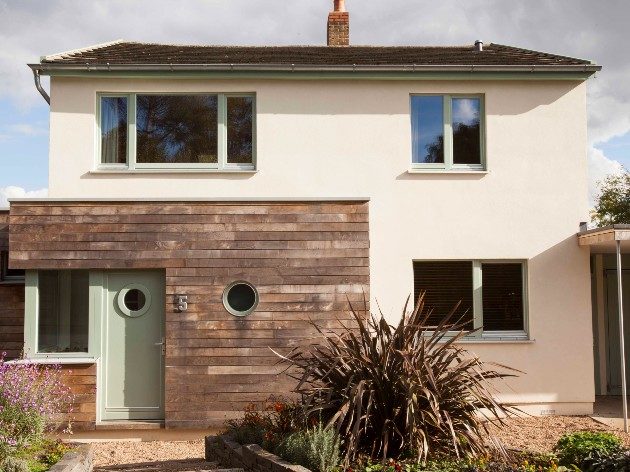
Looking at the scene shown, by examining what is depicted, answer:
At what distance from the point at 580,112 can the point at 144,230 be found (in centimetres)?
771

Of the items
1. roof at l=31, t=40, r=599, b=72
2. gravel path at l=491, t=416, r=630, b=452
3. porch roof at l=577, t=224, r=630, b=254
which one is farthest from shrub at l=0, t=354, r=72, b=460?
porch roof at l=577, t=224, r=630, b=254

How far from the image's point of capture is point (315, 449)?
720 centimetres

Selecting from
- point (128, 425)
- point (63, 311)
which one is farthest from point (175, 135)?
point (128, 425)

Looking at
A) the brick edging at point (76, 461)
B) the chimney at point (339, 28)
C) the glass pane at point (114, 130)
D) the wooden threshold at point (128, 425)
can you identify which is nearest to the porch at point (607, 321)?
the chimney at point (339, 28)

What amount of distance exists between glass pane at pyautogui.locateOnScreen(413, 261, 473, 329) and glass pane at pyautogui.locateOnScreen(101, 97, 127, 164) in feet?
17.6

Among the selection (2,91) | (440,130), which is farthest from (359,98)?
(2,91)

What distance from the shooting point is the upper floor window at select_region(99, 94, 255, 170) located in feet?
43.2

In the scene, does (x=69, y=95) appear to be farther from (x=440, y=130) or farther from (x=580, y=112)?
(x=580, y=112)

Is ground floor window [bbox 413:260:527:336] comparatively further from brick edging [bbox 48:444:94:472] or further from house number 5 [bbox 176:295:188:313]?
brick edging [bbox 48:444:94:472]

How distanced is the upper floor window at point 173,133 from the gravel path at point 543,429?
19.6ft

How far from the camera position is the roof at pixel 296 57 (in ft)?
42.9

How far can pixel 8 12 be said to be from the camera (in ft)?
37.2

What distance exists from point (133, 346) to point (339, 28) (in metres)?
8.40

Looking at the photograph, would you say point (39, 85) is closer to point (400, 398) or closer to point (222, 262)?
point (222, 262)
